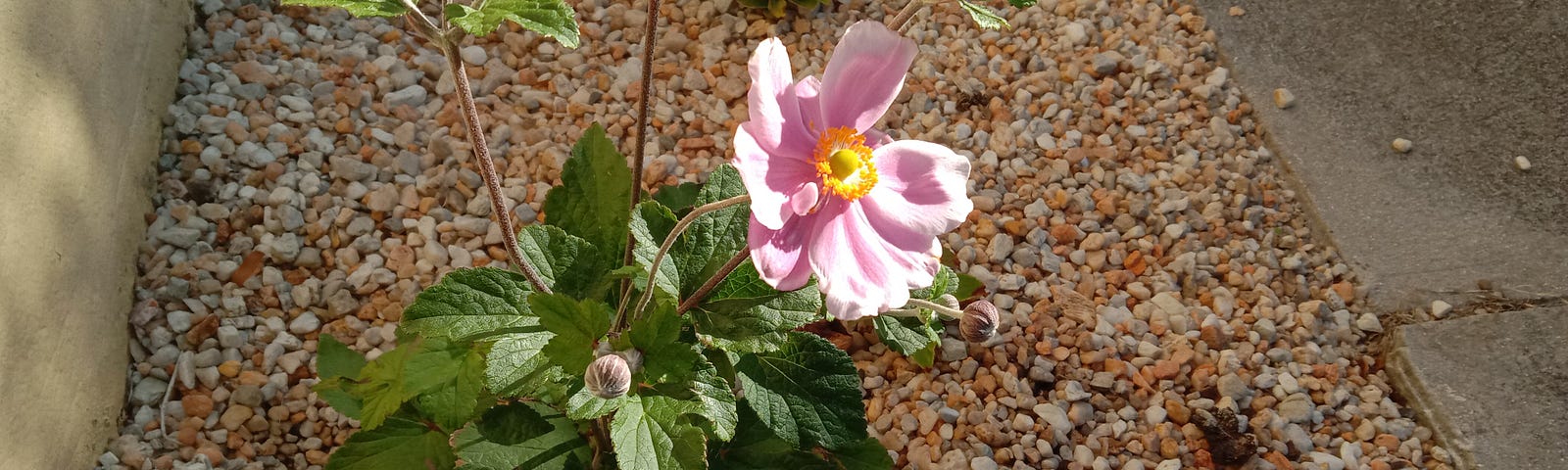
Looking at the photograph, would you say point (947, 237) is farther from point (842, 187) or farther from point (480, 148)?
point (480, 148)

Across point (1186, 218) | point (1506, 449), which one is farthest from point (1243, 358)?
point (1506, 449)

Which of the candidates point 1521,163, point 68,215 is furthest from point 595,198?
point 1521,163

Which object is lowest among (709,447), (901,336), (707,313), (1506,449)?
(1506,449)

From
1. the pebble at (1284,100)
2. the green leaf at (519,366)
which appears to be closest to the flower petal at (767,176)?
the green leaf at (519,366)

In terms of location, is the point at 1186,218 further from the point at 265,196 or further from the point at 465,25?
the point at 265,196

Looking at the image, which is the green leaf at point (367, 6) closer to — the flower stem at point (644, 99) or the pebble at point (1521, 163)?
the flower stem at point (644, 99)

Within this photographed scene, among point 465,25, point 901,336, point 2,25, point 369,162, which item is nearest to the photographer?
point 465,25
